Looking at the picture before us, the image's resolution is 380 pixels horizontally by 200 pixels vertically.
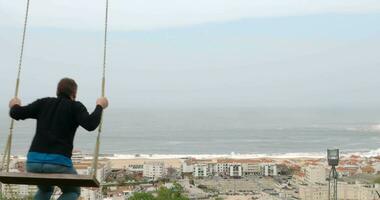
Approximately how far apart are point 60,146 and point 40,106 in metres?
0.28

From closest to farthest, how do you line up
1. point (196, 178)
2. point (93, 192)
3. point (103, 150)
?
point (93, 192)
point (196, 178)
point (103, 150)

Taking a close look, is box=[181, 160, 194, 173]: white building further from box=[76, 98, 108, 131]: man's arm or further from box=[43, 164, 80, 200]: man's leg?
box=[76, 98, 108, 131]: man's arm

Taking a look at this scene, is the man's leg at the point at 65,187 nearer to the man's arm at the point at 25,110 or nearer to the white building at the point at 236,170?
the man's arm at the point at 25,110

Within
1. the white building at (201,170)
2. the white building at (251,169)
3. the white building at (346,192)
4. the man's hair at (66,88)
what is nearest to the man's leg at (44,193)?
the man's hair at (66,88)

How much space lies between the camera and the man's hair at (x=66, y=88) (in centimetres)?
365

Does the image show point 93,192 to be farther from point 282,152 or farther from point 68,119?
point 282,152

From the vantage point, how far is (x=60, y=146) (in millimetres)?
3572

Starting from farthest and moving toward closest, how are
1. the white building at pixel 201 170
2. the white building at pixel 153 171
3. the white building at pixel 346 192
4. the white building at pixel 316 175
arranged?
the white building at pixel 201 170 → the white building at pixel 153 171 → the white building at pixel 316 175 → the white building at pixel 346 192

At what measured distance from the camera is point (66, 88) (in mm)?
3646

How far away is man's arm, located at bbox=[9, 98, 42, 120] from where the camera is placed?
3695 mm

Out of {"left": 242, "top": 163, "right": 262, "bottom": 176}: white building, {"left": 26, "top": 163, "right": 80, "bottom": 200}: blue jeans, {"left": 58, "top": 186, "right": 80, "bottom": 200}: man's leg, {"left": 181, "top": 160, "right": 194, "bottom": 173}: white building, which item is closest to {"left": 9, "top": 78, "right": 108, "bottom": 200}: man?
{"left": 26, "top": 163, "right": 80, "bottom": 200}: blue jeans

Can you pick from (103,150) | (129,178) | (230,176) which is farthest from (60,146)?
(103,150)

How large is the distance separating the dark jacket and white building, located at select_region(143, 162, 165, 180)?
25155 millimetres

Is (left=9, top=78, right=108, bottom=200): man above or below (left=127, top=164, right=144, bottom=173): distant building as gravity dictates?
above
